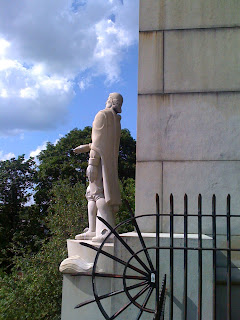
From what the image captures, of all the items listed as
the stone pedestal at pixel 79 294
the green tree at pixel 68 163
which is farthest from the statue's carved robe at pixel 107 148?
the green tree at pixel 68 163

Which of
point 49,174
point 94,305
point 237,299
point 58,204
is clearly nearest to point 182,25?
point 237,299

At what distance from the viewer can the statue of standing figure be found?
6.45 metres

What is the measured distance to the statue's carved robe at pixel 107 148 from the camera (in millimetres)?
6453

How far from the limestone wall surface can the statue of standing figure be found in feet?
3.92

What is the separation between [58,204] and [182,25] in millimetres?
11148

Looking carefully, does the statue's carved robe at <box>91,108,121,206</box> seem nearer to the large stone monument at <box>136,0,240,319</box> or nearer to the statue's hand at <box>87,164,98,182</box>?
the statue's hand at <box>87,164,98,182</box>

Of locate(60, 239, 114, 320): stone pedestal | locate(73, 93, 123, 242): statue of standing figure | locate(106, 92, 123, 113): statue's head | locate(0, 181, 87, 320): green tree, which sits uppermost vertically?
locate(106, 92, 123, 113): statue's head

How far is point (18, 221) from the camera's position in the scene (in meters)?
24.2

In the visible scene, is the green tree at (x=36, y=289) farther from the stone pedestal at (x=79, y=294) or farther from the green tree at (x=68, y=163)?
the green tree at (x=68, y=163)

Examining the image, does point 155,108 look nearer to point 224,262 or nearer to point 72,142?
point 224,262

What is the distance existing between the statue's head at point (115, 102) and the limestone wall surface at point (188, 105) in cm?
131

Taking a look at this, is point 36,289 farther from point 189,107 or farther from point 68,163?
point 68,163

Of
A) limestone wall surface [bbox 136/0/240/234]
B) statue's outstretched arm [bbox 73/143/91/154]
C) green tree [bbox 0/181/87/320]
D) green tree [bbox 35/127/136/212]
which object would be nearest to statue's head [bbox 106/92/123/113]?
statue's outstretched arm [bbox 73/143/91/154]

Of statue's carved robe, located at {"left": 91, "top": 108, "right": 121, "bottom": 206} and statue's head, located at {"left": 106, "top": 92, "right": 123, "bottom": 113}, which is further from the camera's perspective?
statue's head, located at {"left": 106, "top": 92, "right": 123, "bottom": 113}
